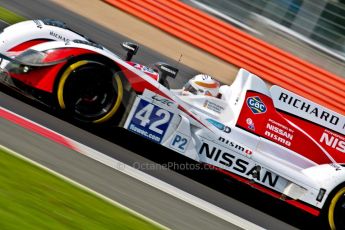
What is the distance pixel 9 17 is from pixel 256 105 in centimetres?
511

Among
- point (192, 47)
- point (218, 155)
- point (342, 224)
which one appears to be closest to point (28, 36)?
point (218, 155)

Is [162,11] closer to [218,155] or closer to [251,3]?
[251,3]

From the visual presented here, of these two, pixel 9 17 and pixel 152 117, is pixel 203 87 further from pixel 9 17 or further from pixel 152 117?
pixel 9 17

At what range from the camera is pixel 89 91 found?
7.03m

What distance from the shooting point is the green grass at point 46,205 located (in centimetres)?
459

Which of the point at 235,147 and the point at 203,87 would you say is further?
the point at 203,87

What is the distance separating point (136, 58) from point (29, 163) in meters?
6.06

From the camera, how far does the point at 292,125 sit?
25.5 feet

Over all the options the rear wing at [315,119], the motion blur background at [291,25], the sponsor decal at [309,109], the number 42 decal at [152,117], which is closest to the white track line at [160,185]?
the number 42 decal at [152,117]

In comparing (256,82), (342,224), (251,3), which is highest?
(251,3)

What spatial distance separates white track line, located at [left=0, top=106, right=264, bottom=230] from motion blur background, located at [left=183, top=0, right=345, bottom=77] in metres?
7.34

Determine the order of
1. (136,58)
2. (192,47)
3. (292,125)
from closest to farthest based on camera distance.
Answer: (292,125) → (136,58) → (192,47)

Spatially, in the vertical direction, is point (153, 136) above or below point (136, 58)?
below

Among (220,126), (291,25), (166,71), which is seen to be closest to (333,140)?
(220,126)
